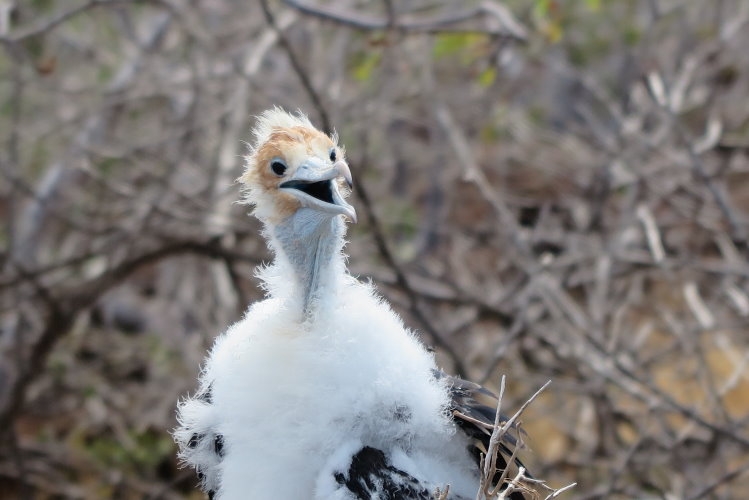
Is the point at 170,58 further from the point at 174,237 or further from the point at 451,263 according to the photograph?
the point at 451,263

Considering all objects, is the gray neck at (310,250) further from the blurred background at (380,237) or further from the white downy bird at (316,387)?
the blurred background at (380,237)

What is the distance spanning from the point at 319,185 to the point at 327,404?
21.3 inches

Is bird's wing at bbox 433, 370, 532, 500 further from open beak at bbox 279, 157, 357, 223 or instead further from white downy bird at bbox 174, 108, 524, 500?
open beak at bbox 279, 157, 357, 223

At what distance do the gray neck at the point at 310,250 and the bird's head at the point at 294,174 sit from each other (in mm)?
32

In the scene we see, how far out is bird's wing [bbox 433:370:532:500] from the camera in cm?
213

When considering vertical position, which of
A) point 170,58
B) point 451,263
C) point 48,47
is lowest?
point 451,263

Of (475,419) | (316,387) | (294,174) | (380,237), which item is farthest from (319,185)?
(380,237)

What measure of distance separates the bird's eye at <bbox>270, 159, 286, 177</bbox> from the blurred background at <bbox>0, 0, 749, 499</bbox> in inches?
32.3

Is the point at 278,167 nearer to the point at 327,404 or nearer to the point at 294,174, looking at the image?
the point at 294,174

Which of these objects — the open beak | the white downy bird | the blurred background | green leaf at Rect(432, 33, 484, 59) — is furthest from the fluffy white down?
green leaf at Rect(432, 33, 484, 59)

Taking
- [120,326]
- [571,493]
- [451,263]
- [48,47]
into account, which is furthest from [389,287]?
[48,47]

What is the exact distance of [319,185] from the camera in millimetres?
2236

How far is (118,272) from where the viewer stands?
12.7 feet

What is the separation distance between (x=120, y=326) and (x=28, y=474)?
1.10 metres
